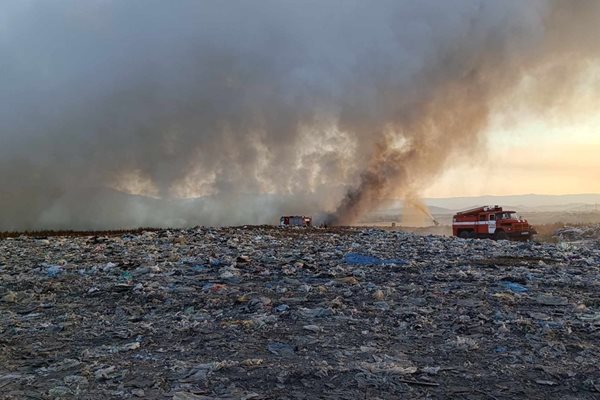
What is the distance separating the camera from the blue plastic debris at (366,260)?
9445 millimetres

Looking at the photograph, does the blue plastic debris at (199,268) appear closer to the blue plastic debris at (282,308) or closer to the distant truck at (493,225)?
the blue plastic debris at (282,308)

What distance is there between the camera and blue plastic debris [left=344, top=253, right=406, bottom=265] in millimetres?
9445

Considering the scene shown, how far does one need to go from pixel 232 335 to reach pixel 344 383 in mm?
1596

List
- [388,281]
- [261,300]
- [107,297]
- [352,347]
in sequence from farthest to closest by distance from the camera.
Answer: [388,281]
[107,297]
[261,300]
[352,347]

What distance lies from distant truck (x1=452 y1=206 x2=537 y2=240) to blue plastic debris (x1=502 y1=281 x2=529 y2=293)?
15.6 meters

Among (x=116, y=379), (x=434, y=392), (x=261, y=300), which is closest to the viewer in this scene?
(x=434, y=392)

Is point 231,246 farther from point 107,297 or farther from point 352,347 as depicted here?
point 352,347

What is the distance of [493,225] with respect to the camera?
22.3 metres

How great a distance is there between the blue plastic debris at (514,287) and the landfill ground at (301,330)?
3cm

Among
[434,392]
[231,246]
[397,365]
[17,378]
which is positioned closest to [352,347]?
[397,365]

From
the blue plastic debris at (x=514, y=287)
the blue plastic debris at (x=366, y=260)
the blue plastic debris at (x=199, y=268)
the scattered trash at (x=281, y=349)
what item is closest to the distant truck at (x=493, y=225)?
the blue plastic debris at (x=366, y=260)

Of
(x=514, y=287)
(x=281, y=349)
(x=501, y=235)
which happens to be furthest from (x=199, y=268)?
(x=501, y=235)

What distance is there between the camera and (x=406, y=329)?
5.07 metres

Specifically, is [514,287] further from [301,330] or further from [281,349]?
[281,349]
